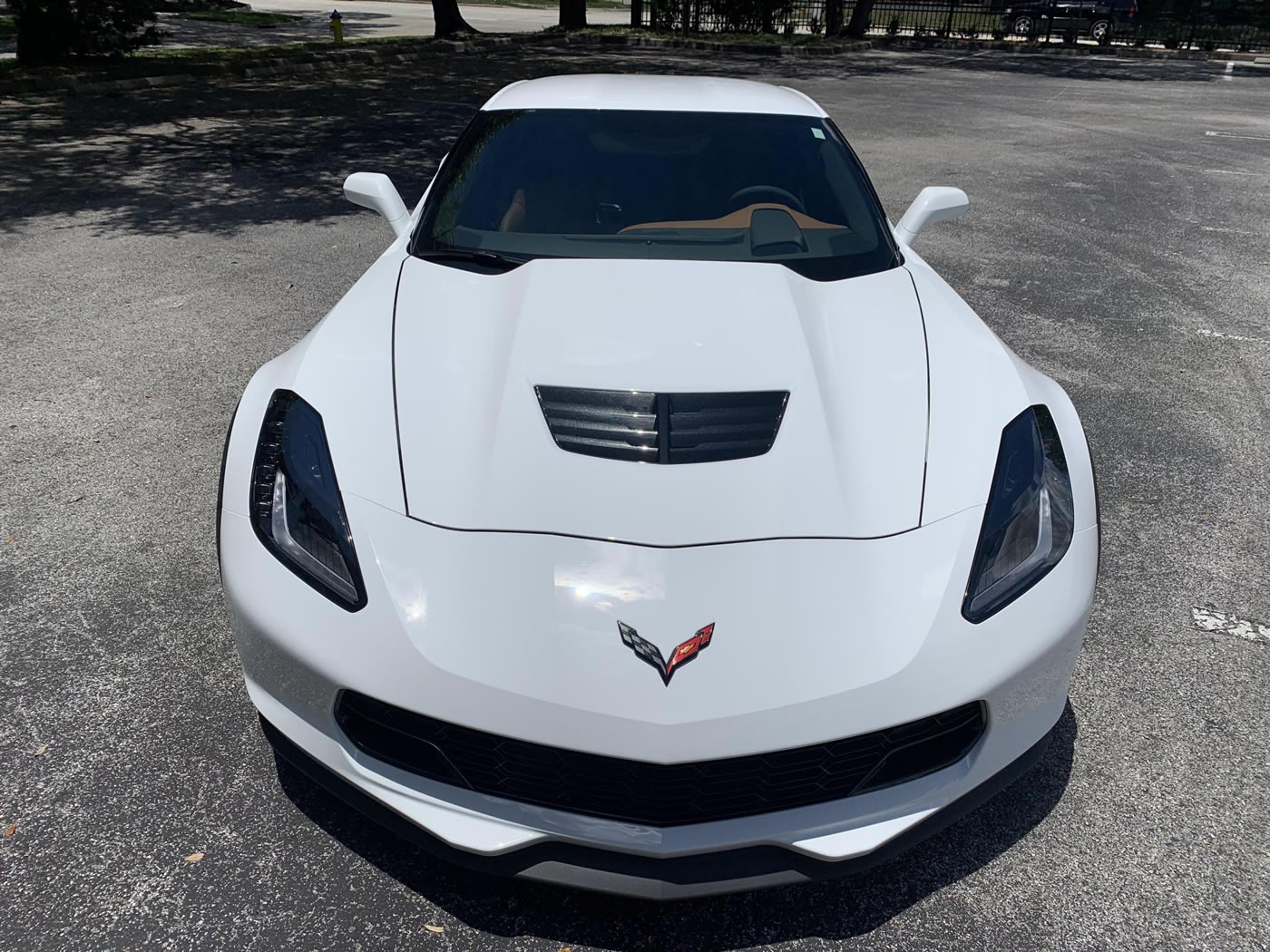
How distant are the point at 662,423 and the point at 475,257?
1054mm

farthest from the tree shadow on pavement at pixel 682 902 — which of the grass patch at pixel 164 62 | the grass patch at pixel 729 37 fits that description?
the grass patch at pixel 729 37

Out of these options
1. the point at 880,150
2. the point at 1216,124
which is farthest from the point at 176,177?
the point at 1216,124

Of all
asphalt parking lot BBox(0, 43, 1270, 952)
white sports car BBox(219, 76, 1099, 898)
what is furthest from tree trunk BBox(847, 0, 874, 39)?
white sports car BBox(219, 76, 1099, 898)

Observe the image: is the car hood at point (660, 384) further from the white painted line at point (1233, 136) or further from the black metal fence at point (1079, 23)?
the black metal fence at point (1079, 23)

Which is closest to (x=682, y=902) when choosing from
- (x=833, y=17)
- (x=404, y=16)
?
(x=833, y=17)

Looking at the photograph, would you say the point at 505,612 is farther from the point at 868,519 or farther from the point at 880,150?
the point at 880,150

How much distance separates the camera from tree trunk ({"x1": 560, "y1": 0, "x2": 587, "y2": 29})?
961 inches

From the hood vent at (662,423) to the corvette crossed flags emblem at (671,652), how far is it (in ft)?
1.56

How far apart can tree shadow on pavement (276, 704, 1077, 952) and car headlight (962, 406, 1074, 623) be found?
0.64 meters

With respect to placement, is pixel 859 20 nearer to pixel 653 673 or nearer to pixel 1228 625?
pixel 1228 625

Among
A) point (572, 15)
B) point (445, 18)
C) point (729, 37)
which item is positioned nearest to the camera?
point (445, 18)

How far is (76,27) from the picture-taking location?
46.2ft

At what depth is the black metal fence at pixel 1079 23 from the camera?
26.8 m

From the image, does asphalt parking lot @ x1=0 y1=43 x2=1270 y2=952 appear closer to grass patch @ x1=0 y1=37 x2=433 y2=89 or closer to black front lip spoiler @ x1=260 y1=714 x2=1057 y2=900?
black front lip spoiler @ x1=260 y1=714 x2=1057 y2=900
